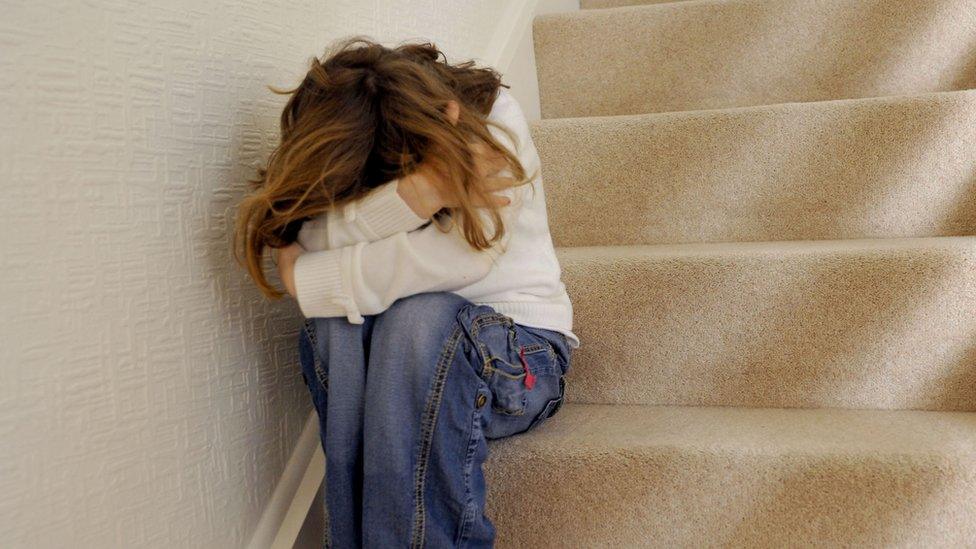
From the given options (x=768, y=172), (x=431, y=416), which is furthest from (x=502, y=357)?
(x=768, y=172)

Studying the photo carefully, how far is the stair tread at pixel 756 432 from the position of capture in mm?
840

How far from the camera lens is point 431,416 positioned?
31.3 inches

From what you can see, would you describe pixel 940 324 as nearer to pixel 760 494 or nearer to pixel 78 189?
pixel 760 494

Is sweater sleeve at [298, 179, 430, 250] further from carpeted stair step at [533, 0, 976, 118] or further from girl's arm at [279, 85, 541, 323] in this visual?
carpeted stair step at [533, 0, 976, 118]

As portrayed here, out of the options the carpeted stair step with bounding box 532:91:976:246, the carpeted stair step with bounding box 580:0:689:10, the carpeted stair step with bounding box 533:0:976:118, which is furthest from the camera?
the carpeted stair step with bounding box 580:0:689:10

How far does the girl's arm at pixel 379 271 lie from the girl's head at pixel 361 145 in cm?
3

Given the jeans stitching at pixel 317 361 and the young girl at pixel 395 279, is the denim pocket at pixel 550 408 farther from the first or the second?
the jeans stitching at pixel 317 361

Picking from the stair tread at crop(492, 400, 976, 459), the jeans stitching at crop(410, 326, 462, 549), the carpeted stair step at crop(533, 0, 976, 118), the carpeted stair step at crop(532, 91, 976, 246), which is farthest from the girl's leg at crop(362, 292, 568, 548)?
the carpeted stair step at crop(533, 0, 976, 118)

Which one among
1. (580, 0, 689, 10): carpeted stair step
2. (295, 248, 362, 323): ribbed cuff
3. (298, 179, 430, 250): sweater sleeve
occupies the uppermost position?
(580, 0, 689, 10): carpeted stair step

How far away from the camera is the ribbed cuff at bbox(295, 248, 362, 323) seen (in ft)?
2.72

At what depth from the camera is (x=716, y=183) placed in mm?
1203

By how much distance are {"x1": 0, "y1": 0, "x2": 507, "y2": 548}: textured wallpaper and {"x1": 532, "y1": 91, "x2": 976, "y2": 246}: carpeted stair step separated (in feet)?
1.53

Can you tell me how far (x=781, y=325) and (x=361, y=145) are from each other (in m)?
0.54

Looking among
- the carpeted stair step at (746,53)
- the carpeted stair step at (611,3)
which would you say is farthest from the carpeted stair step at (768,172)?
the carpeted stair step at (611,3)
